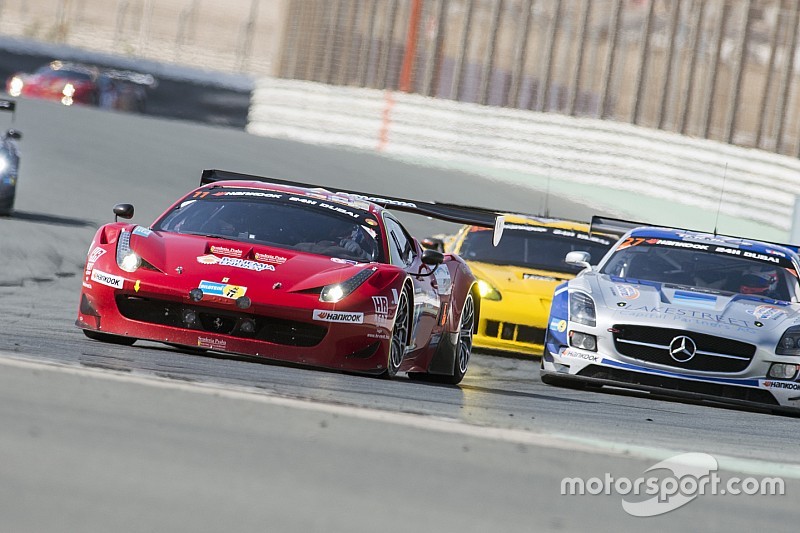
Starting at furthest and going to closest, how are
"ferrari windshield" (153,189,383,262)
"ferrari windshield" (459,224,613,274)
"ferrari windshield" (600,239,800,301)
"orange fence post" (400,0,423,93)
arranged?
"orange fence post" (400,0,423,93), "ferrari windshield" (459,224,613,274), "ferrari windshield" (600,239,800,301), "ferrari windshield" (153,189,383,262)

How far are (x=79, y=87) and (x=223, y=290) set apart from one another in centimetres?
2715

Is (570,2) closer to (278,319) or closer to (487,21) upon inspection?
(487,21)

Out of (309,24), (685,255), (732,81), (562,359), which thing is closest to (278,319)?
(562,359)

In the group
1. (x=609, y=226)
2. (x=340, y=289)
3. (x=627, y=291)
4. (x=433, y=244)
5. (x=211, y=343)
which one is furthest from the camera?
(x=433, y=244)

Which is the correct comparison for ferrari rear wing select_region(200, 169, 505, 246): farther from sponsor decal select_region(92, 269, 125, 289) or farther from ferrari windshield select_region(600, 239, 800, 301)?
sponsor decal select_region(92, 269, 125, 289)

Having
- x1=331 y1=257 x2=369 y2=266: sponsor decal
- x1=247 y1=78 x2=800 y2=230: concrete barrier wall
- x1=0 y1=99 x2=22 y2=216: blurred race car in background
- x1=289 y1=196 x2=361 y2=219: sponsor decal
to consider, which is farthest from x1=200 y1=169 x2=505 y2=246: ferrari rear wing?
x1=247 y1=78 x2=800 y2=230: concrete barrier wall

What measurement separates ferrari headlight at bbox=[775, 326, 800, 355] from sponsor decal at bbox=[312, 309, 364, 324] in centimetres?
317

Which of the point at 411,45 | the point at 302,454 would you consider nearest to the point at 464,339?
the point at 302,454

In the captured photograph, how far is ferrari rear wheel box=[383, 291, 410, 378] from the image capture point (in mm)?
8977

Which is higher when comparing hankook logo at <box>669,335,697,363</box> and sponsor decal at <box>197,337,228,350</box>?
hankook logo at <box>669,335,697,363</box>

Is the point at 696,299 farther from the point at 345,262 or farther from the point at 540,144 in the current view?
the point at 540,144

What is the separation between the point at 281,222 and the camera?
973 centimetres

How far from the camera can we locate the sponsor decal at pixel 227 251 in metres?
8.92

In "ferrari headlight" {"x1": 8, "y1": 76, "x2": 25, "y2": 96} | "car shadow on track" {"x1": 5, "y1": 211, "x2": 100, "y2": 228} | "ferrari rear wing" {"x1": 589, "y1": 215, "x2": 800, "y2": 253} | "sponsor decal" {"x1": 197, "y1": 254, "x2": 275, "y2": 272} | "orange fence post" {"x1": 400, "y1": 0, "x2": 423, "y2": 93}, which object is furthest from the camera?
"ferrari headlight" {"x1": 8, "y1": 76, "x2": 25, "y2": 96}
